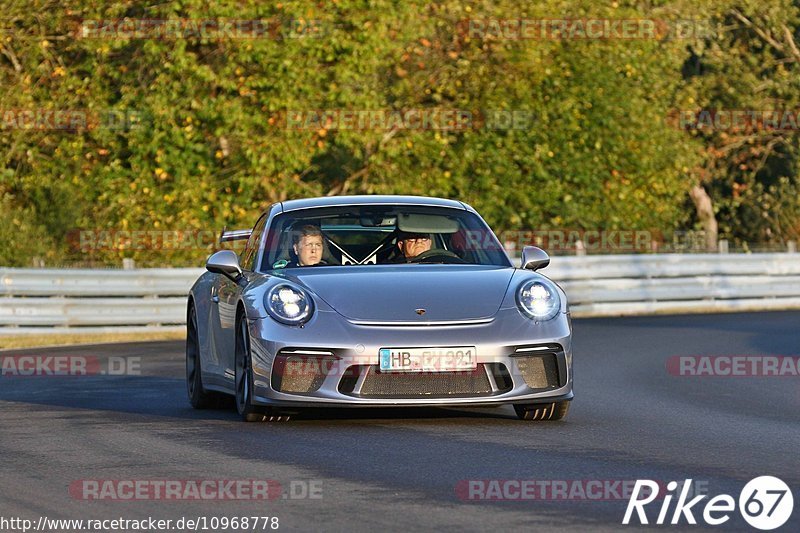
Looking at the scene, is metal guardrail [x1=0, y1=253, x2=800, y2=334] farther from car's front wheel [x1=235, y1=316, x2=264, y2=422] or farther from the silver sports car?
car's front wheel [x1=235, y1=316, x2=264, y2=422]

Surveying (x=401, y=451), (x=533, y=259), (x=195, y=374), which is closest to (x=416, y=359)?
(x=401, y=451)

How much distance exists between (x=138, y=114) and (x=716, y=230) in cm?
2245

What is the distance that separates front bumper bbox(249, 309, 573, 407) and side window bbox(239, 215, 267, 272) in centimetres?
133

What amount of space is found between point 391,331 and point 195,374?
9.14 feet

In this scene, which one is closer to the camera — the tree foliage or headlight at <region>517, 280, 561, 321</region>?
headlight at <region>517, 280, 561, 321</region>

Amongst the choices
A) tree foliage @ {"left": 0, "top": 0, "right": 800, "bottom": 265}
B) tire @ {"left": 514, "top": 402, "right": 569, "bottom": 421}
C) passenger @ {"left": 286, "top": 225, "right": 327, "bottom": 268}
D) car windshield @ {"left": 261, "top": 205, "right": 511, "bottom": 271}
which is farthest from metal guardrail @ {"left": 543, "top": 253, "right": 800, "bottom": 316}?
tire @ {"left": 514, "top": 402, "right": 569, "bottom": 421}

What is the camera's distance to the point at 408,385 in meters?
9.80

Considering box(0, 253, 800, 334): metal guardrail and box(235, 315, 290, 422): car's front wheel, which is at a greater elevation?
box(235, 315, 290, 422): car's front wheel

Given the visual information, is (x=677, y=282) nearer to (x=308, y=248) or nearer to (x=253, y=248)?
(x=253, y=248)

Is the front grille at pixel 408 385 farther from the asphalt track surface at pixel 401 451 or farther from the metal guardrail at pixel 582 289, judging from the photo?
the metal guardrail at pixel 582 289

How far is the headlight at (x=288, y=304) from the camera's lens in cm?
998

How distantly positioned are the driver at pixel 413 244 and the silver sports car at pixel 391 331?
35mm

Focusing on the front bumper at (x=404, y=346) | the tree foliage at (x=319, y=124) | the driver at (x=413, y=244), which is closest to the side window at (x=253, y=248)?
the driver at (x=413, y=244)

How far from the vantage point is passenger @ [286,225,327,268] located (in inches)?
433
